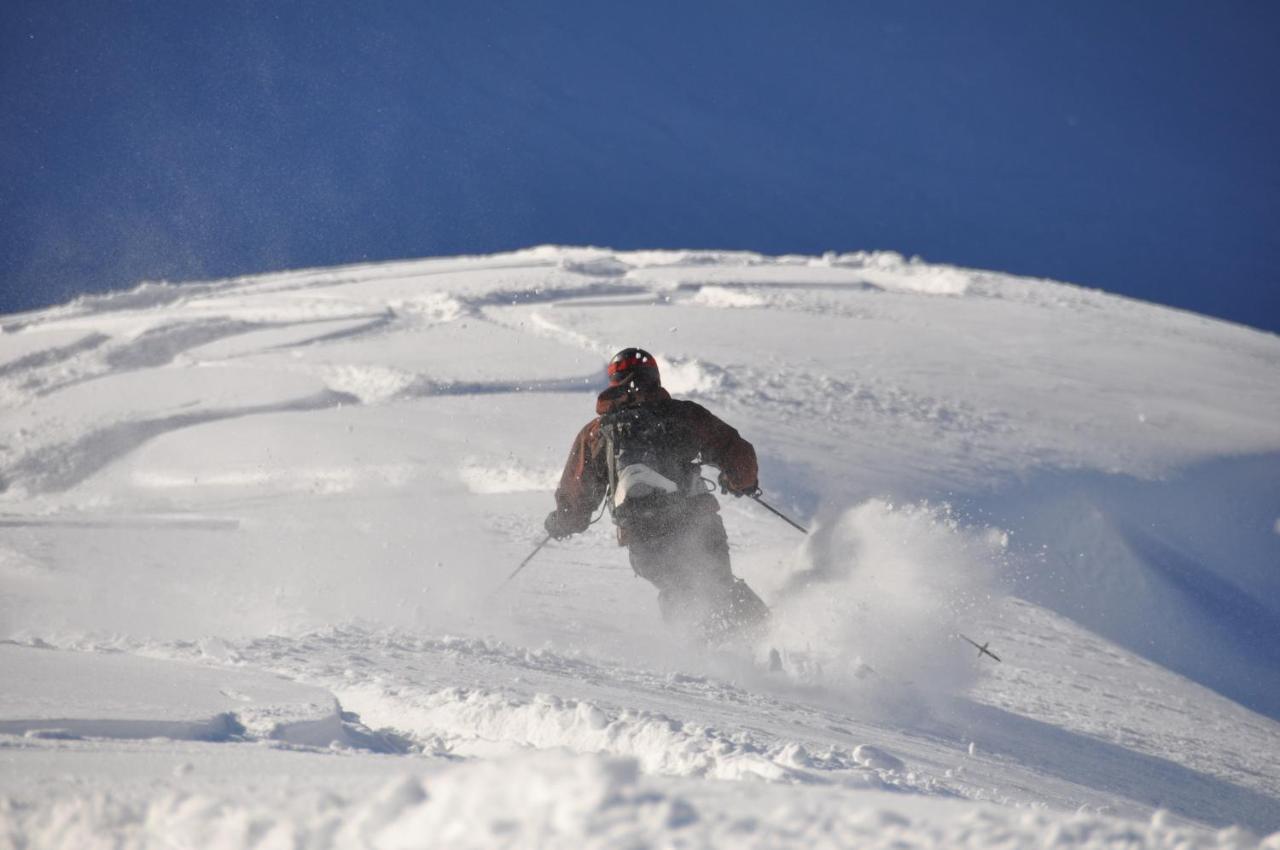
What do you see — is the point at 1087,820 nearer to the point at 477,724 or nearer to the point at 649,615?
the point at 477,724

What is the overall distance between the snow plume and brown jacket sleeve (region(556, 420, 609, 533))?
1419mm

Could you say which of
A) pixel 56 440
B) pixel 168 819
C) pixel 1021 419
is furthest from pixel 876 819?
pixel 56 440

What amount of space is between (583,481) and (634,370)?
83 centimetres

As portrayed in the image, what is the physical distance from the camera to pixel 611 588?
7258 mm

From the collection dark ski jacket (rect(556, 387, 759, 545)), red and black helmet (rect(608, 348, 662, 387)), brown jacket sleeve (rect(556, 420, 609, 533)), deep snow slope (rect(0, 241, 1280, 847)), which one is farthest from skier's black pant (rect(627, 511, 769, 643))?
red and black helmet (rect(608, 348, 662, 387))

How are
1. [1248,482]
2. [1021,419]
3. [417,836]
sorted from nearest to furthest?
[417,836]
[1248,482]
[1021,419]

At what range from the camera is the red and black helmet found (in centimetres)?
620

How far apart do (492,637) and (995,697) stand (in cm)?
300

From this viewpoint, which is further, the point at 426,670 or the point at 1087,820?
the point at 426,670

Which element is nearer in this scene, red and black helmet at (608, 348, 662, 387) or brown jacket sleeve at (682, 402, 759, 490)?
red and black helmet at (608, 348, 662, 387)

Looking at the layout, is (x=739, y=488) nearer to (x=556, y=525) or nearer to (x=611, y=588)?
(x=556, y=525)

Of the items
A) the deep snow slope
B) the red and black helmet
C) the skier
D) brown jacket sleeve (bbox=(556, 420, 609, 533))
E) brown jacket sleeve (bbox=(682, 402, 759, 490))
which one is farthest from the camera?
brown jacket sleeve (bbox=(556, 420, 609, 533))

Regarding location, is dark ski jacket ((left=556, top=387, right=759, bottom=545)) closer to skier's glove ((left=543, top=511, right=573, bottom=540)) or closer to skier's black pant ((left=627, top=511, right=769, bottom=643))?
skier's glove ((left=543, top=511, right=573, bottom=540))

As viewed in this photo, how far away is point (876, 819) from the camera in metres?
2.07
